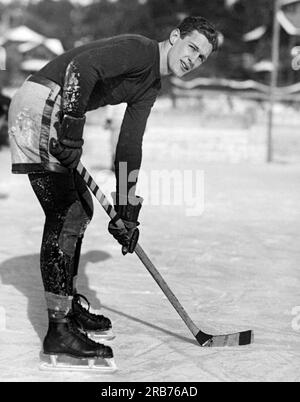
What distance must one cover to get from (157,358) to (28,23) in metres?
80.1

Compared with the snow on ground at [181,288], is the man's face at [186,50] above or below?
above

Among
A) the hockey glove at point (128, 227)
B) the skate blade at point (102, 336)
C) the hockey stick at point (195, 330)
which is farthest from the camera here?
the skate blade at point (102, 336)

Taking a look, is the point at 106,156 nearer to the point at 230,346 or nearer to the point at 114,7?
the point at 230,346

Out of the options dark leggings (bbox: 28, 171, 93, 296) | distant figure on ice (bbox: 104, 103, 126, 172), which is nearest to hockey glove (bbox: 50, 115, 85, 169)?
dark leggings (bbox: 28, 171, 93, 296)

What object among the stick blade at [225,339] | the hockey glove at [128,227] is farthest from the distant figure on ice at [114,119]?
the hockey glove at [128,227]

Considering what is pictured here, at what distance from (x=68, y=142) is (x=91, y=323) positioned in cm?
104

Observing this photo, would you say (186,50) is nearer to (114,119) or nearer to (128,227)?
(128,227)

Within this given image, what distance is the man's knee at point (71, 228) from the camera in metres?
3.01

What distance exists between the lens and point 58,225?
3.01 metres

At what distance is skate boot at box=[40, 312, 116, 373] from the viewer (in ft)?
9.75

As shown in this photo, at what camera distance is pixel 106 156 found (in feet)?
51.0

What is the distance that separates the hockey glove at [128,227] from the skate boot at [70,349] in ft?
1.37

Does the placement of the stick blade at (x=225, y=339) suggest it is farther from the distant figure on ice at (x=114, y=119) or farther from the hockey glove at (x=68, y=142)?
the distant figure on ice at (x=114, y=119)

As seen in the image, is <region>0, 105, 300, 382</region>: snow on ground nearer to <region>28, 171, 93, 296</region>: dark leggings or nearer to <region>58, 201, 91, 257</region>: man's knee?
<region>28, 171, 93, 296</region>: dark leggings
